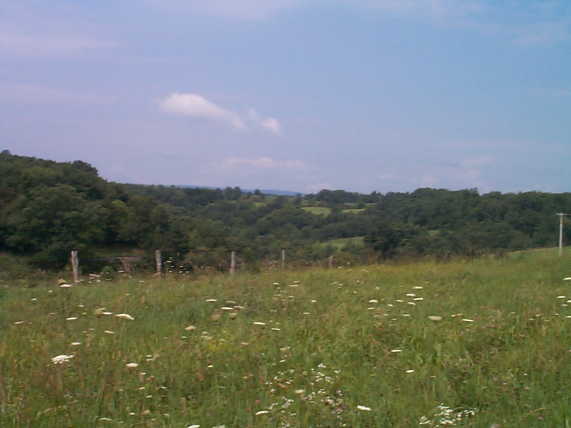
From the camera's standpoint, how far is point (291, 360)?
4340 millimetres

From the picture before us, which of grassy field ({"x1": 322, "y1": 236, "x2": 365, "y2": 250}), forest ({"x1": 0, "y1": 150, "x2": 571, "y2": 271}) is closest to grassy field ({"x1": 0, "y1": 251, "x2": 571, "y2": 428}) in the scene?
forest ({"x1": 0, "y1": 150, "x2": 571, "y2": 271})

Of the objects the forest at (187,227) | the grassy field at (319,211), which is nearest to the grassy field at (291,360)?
the forest at (187,227)

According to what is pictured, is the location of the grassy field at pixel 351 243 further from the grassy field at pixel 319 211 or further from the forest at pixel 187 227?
the grassy field at pixel 319 211

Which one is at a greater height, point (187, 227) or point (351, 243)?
point (187, 227)

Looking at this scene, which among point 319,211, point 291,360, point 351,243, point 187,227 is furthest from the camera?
point 319,211

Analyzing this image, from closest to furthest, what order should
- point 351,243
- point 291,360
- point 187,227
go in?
point 291,360 → point 187,227 → point 351,243

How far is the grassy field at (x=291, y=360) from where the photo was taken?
3232 millimetres

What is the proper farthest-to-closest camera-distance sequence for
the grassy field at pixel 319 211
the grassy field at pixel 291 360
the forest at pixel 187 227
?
the grassy field at pixel 319 211 < the forest at pixel 187 227 < the grassy field at pixel 291 360

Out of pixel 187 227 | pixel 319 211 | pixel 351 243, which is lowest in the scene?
pixel 351 243

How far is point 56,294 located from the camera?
7672 millimetres

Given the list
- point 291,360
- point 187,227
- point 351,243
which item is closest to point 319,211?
point 351,243

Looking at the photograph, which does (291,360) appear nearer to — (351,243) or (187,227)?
(187,227)

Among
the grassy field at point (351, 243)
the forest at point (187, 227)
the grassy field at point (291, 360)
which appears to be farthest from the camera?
the grassy field at point (351, 243)

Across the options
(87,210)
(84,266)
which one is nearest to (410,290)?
(84,266)
